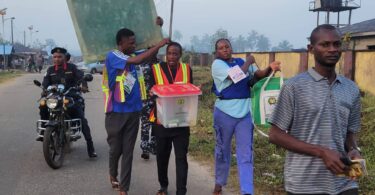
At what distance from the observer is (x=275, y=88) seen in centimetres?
457

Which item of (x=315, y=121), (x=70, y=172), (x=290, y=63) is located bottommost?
(x=70, y=172)

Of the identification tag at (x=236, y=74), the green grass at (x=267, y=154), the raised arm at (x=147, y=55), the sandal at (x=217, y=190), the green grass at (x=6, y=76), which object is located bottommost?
the sandal at (x=217, y=190)

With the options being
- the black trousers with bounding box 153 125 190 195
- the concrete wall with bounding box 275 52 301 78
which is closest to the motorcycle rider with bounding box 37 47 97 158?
the black trousers with bounding box 153 125 190 195

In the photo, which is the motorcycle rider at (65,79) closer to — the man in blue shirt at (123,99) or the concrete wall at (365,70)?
the man in blue shirt at (123,99)

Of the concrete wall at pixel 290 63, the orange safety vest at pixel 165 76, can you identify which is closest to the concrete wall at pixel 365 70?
the concrete wall at pixel 290 63

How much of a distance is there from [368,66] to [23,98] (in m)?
11.8

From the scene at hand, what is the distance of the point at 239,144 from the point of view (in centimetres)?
515

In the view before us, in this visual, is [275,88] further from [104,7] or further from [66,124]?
[66,124]

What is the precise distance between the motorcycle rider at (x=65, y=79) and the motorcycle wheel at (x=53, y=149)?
1.33 feet

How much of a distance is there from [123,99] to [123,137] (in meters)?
0.48

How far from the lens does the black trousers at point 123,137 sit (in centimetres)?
523

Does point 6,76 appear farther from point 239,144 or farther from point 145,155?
point 239,144

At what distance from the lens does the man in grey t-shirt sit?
9.12 ft

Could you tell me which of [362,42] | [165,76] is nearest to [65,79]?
[165,76]
